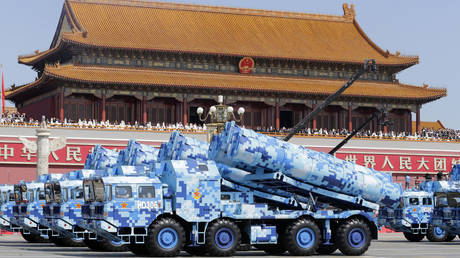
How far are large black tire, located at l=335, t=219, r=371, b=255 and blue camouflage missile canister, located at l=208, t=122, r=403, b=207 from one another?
1.15 meters

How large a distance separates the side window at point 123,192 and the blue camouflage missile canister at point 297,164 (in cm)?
337

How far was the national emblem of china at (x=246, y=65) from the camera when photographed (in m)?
74.7

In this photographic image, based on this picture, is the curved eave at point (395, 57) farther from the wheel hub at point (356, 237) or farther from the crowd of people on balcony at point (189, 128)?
the wheel hub at point (356, 237)

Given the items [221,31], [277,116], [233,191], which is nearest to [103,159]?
[233,191]

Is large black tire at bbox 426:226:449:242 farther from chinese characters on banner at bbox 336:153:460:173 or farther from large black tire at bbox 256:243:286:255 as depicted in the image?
chinese characters on banner at bbox 336:153:460:173

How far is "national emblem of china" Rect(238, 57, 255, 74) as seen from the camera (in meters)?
74.7

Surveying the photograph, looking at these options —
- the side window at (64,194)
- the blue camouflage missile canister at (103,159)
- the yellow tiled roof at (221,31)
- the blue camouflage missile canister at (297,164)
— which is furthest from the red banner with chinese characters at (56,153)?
the blue camouflage missile canister at (297,164)

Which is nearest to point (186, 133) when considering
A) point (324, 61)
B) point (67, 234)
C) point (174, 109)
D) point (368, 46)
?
point (174, 109)

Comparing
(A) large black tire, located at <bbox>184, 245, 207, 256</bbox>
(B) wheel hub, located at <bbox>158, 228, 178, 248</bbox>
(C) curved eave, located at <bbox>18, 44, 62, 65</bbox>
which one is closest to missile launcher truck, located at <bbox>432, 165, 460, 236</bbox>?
(A) large black tire, located at <bbox>184, 245, 207, 256</bbox>

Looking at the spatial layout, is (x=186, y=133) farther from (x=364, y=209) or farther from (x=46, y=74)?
(x=364, y=209)

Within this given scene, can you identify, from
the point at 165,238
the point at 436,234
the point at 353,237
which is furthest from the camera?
the point at 436,234

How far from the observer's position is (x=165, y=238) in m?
28.5

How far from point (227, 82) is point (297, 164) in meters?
42.8

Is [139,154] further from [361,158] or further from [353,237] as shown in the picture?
[361,158]
